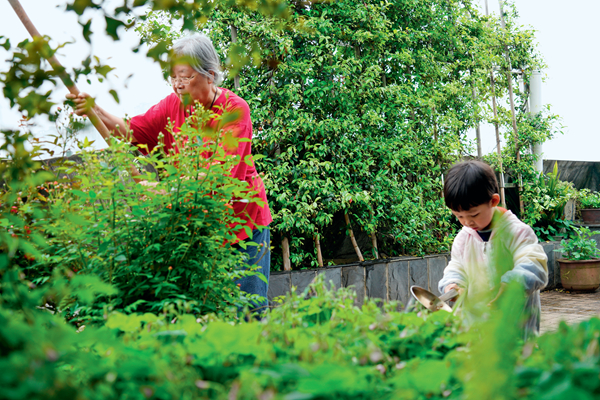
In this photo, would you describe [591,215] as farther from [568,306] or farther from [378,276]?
[378,276]

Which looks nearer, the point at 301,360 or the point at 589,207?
the point at 301,360

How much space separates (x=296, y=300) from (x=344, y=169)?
332cm

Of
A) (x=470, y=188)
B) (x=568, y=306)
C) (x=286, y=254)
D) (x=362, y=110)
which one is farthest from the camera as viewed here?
(x=568, y=306)

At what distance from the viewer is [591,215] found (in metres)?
7.05

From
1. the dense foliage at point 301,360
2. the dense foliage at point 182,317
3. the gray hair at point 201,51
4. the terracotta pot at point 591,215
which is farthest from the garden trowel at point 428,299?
the terracotta pot at point 591,215

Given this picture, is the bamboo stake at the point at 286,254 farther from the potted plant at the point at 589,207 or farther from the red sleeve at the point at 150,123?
the potted plant at the point at 589,207

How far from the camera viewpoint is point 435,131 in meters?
5.29

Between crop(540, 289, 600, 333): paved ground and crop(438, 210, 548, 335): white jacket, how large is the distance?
7.64 ft

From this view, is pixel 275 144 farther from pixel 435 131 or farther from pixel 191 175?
pixel 191 175

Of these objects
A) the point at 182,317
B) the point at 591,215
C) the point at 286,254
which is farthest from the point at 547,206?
the point at 182,317

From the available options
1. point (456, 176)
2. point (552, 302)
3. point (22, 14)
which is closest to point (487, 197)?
point (456, 176)

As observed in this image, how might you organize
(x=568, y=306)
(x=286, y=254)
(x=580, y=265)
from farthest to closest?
(x=580, y=265) → (x=568, y=306) → (x=286, y=254)

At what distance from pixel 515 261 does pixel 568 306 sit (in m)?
3.97

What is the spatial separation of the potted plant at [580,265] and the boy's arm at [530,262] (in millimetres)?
4854
